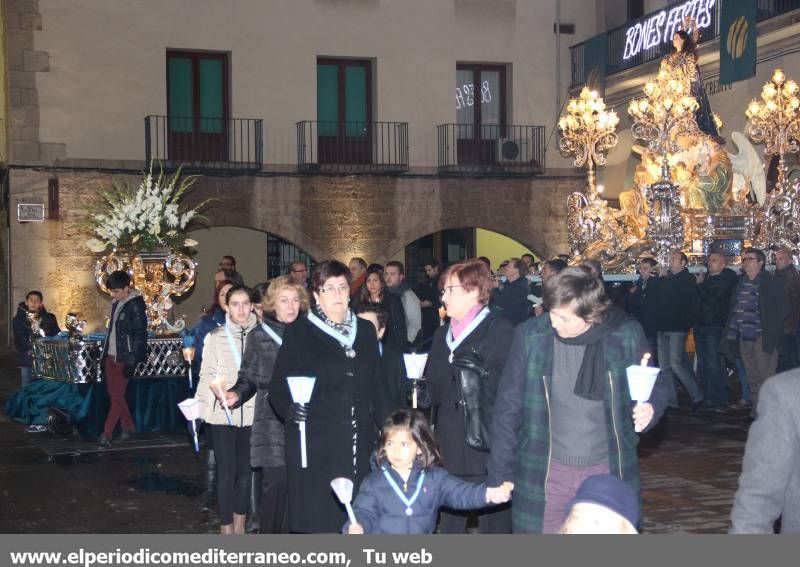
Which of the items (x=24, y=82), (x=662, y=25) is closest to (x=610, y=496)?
(x=662, y=25)

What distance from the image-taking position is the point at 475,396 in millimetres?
5969

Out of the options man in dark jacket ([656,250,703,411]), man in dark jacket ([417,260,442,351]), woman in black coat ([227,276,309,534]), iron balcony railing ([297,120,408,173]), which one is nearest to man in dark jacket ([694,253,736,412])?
man in dark jacket ([656,250,703,411])

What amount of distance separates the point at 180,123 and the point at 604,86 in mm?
8403

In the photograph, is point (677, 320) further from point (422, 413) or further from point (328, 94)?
point (328, 94)

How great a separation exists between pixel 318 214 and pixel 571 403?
19.9 meters

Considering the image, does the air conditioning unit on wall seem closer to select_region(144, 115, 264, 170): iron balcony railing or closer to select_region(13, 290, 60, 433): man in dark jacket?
select_region(144, 115, 264, 170): iron balcony railing

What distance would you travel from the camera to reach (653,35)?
2266 cm

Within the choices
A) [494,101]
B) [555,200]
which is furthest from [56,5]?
[555,200]

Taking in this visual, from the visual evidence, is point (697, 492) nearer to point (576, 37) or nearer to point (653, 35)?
point (653, 35)

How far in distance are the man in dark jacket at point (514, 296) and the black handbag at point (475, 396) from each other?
8.84 metres

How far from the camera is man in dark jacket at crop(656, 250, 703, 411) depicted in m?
13.7

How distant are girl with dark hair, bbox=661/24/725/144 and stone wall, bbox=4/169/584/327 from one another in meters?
8.36

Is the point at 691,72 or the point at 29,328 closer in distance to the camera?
the point at 29,328

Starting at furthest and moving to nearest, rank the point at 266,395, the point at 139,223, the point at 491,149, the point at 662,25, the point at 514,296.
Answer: the point at 491,149 → the point at 662,25 → the point at 514,296 → the point at 139,223 → the point at 266,395
